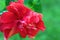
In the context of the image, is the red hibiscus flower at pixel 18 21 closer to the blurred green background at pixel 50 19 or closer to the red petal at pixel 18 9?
the red petal at pixel 18 9

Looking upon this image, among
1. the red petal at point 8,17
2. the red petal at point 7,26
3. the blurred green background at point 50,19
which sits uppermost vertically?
the blurred green background at point 50,19

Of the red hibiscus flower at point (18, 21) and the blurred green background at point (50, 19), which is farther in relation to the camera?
the blurred green background at point (50, 19)

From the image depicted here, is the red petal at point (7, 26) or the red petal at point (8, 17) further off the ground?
the red petal at point (8, 17)

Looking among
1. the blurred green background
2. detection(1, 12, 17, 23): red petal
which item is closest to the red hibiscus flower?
detection(1, 12, 17, 23): red petal

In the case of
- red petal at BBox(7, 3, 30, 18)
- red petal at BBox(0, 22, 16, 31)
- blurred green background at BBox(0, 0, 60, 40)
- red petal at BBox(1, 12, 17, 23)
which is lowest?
red petal at BBox(0, 22, 16, 31)

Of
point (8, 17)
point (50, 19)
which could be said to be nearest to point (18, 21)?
point (8, 17)

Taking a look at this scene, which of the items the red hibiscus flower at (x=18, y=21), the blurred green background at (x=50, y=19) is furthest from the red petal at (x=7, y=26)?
the blurred green background at (x=50, y=19)

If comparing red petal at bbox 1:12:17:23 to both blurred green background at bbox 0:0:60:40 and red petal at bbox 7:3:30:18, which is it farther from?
blurred green background at bbox 0:0:60:40

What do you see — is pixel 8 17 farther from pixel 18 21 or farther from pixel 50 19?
pixel 50 19

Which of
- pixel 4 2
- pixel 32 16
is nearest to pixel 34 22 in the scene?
pixel 32 16
